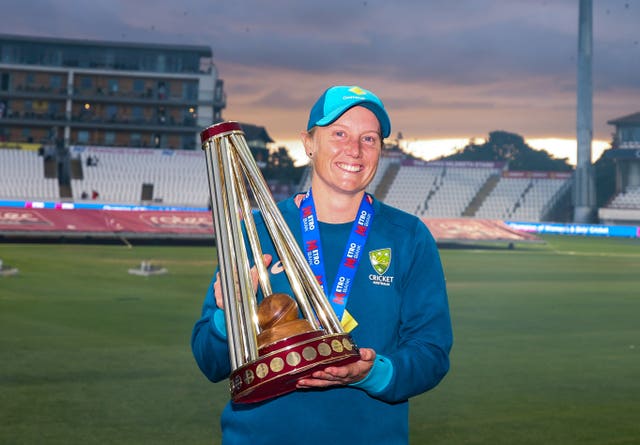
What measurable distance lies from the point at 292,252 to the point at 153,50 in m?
82.2

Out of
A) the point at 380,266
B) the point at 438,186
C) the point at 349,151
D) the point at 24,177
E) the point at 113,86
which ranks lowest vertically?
the point at 380,266

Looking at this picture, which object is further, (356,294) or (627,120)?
(627,120)

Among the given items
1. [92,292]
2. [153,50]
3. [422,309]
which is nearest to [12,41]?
[153,50]

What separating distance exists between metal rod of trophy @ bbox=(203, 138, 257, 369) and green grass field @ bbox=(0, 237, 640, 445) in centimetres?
566

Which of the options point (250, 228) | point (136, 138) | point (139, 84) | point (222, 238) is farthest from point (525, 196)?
point (222, 238)

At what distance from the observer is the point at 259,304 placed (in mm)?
2756

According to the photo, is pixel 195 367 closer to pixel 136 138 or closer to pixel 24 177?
pixel 24 177

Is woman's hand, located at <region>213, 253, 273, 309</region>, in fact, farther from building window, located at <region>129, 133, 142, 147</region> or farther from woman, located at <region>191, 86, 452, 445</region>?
building window, located at <region>129, 133, 142, 147</region>

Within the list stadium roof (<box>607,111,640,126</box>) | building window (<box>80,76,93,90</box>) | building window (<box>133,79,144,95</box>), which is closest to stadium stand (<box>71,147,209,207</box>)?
building window (<box>133,79,144,95</box>)

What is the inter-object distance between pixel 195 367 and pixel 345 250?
27.9ft

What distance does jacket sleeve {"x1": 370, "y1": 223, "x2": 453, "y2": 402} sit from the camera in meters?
3.24

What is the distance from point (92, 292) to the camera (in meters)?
19.4

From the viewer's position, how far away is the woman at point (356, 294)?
127 inches

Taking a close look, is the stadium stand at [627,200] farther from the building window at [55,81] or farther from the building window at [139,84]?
the building window at [55,81]
